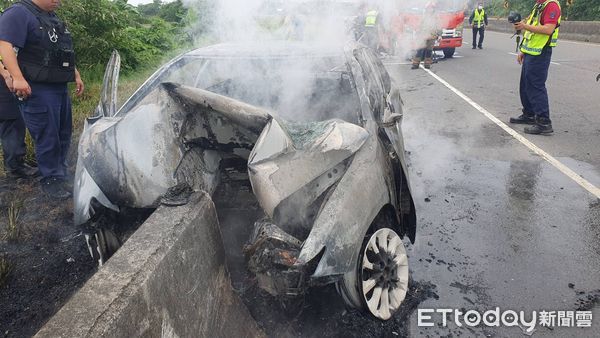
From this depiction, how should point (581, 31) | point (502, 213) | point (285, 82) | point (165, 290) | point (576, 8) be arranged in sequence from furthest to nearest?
point (576, 8)
point (581, 31)
point (502, 213)
point (285, 82)
point (165, 290)

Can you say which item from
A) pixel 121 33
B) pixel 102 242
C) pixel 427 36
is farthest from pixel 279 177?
pixel 427 36

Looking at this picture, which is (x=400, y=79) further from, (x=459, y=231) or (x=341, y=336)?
(x=341, y=336)

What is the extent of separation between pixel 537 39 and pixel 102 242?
19.3 feet

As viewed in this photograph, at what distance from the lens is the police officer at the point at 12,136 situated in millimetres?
4344

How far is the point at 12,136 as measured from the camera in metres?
4.52

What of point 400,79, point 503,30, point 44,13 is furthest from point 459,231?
point 503,30

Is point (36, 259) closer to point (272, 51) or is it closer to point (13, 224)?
point (13, 224)

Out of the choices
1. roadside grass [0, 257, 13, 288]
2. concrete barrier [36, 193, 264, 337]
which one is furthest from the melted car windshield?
roadside grass [0, 257, 13, 288]

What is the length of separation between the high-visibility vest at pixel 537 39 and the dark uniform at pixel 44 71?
5725 mm

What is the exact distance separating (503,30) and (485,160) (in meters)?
23.4

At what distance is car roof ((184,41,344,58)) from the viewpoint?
11.0 ft

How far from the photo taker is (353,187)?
2.29 meters

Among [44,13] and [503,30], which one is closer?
[44,13]

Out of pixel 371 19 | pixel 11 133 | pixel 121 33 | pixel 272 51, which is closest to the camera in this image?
pixel 272 51
